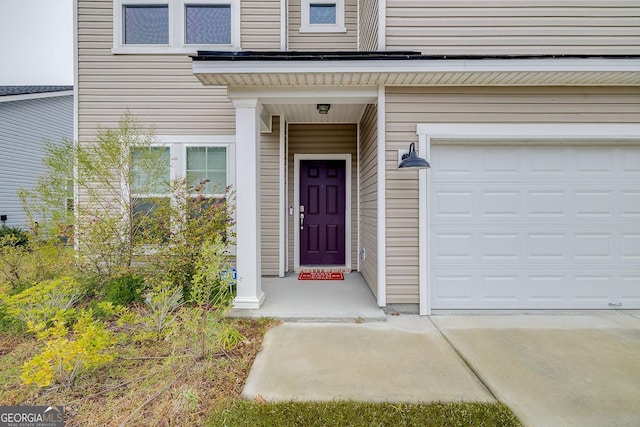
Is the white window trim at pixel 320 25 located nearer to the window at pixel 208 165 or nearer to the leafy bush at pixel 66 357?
the window at pixel 208 165

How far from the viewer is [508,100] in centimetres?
361

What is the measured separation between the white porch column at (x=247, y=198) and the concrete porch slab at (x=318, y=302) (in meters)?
0.28

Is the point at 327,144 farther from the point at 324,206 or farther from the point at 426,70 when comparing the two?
the point at 426,70

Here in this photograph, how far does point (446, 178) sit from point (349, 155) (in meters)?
2.18

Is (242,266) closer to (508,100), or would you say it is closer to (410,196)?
(410,196)

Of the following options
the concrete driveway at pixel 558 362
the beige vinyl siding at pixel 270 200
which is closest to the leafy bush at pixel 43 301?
the beige vinyl siding at pixel 270 200

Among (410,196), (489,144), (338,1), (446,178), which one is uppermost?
(338,1)

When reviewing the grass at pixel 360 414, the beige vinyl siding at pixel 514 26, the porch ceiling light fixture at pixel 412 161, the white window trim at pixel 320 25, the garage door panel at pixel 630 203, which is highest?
the white window trim at pixel 320 25

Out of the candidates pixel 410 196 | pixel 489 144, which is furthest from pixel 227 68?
pixel 489 144

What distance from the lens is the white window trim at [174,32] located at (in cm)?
A: 498

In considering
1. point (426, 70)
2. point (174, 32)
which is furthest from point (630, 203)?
point (174, 32)

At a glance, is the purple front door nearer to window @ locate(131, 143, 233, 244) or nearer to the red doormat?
the red doormat

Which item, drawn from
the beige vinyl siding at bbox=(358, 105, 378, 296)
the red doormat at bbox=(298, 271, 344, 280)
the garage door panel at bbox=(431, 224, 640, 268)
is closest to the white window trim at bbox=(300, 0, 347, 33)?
the beige vinyl siding at bbox=(358, 105, 378, 296)

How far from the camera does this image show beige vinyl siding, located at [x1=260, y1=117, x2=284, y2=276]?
5266 mm
